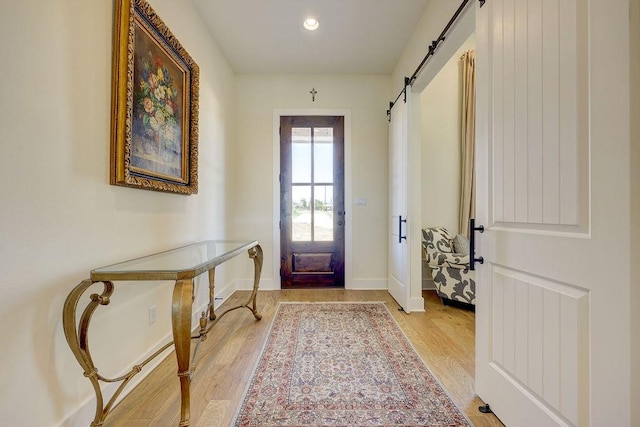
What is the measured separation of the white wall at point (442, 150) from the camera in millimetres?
3793

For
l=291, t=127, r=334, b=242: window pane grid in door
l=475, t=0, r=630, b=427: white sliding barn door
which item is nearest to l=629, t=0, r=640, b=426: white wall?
l=475, t=0, r=630, b=427: white sliding barn door

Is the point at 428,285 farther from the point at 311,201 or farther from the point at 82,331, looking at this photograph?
the point at 82,331

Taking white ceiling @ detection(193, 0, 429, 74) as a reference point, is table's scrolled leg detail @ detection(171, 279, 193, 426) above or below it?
below

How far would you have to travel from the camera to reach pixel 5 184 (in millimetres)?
995

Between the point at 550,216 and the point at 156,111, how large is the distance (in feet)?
7.25

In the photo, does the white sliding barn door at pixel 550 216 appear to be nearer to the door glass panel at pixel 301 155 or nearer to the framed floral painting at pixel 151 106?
the framed floral painting at pixel 151 106

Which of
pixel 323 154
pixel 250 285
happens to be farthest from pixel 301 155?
pixel 250 285

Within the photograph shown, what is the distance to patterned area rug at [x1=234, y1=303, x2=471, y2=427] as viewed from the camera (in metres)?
1.42

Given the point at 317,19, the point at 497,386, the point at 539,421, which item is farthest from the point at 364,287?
the point at 317,19

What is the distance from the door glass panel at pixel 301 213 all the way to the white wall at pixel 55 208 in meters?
2.13

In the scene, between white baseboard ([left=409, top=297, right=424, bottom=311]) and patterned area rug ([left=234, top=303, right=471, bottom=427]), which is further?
white baseboard ([left=409, top=297, right=424, bottom=311])

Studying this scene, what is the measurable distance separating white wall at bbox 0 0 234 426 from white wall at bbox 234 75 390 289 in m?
2.02

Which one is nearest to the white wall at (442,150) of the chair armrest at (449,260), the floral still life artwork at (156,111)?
the chair armrest at (449,260)

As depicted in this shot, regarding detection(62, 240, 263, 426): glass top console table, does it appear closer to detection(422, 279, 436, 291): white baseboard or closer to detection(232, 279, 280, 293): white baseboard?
detection(232, 279, 280, 293): white baseboard
